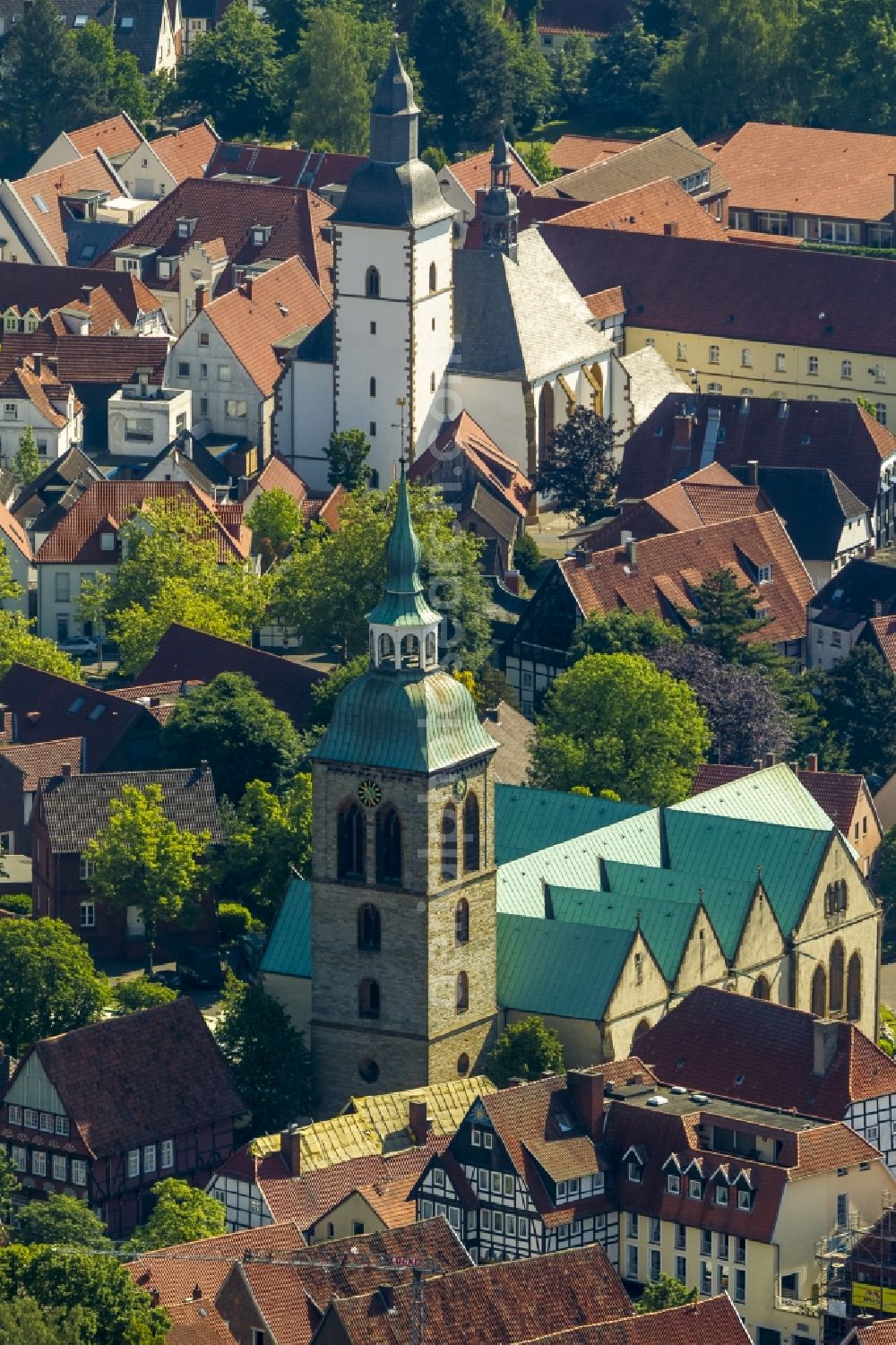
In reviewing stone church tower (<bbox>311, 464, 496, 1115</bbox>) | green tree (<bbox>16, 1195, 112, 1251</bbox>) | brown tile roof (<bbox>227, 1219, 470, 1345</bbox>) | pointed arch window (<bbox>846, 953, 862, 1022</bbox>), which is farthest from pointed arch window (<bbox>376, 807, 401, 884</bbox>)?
pointed arch window (<bbox>846, 953, 862, 1022</bbox>)

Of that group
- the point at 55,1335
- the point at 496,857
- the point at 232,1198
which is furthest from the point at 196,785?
the point at 55,1335

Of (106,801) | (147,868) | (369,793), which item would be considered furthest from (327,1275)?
(106,801)

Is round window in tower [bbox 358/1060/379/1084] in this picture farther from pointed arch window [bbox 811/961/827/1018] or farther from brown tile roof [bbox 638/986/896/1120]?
pointed arch window [bbox 811/961/827/1018]

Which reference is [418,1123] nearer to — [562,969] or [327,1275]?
[562,969]

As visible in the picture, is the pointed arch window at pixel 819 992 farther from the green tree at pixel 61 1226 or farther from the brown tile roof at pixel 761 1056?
the green tree at pixel 61 1226

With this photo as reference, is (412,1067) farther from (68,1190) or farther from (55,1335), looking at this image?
(55,1335)

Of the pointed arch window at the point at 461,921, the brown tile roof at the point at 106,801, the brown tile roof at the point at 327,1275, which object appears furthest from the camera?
the brown tile roof at the point at 106,801

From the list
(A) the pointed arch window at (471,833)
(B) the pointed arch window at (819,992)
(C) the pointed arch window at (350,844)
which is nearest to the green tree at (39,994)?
(C) the pointed arch window at (350,844)
